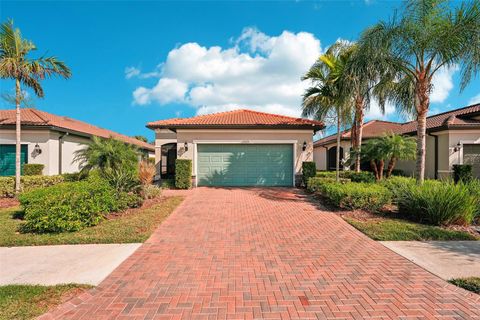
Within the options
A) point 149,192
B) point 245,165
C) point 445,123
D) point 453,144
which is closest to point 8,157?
point 149,192

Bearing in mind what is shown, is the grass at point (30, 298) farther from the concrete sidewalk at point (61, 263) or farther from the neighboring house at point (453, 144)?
the neighboring house at point (453, 144)

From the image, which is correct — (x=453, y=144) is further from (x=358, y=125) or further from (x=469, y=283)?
(x=469, y=283)

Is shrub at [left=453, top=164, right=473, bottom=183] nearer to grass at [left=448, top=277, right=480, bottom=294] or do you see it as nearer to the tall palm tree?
grass at [left=448, top=277, right=480, bottom=294]

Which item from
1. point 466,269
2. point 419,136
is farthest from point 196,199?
point 419,136

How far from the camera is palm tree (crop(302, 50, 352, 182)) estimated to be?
11508 mm

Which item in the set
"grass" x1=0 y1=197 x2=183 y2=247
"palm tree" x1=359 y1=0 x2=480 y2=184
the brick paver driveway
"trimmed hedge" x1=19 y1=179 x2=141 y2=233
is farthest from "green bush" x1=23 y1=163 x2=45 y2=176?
"palm tree" x1=359 y1=0 x2=480 y2=184

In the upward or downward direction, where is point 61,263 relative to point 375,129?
downward

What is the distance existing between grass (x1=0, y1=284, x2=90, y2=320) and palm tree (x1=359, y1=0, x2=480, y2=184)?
10497 mm

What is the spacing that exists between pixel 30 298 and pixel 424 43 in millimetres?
12482

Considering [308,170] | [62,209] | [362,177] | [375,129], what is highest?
[375,129]

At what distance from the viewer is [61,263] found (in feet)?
14.1

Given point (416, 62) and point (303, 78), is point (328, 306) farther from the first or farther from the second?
point (303, 78)

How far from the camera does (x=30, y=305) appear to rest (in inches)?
121

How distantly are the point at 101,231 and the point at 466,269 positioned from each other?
25.1 ft
